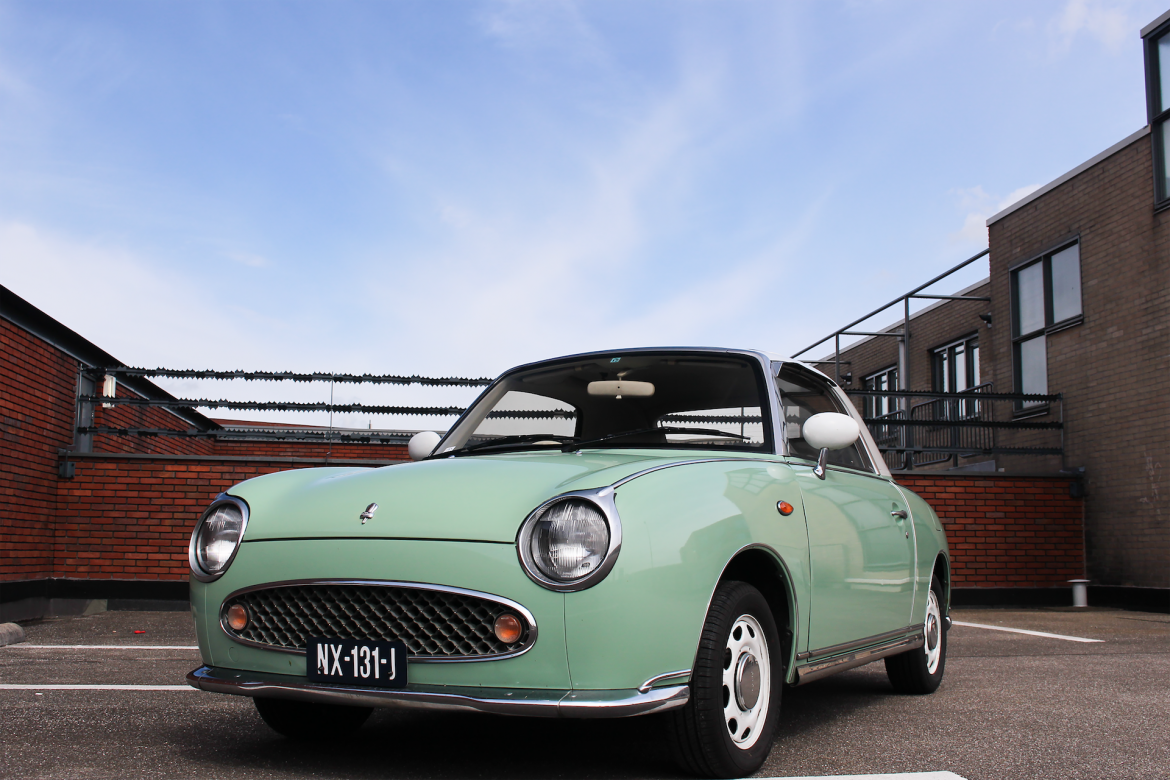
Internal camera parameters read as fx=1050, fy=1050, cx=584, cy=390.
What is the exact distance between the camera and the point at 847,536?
13.5 ft

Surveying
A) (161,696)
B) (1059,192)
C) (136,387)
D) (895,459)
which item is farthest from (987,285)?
(161,696)

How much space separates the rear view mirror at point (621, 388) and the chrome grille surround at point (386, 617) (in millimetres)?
1715

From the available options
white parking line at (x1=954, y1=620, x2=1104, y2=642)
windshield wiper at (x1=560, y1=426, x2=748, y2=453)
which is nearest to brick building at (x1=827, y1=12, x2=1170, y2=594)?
white parking line at (x1=954, y1=620, x2=1104, y2=642)

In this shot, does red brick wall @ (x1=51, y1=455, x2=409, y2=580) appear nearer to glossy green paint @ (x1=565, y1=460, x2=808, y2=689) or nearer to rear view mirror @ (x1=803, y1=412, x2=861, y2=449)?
rear view mirror @ (x1=803, y1=412, x2=861, y2=449)

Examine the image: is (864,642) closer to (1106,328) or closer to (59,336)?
(59,336)

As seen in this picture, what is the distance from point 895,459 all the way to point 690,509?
1068 cm

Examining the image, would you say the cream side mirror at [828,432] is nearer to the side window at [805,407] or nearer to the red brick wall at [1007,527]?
the side window at [805,407]

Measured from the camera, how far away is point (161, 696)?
15.4 feet

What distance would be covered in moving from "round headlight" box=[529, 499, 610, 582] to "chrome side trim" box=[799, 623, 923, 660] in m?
1.16

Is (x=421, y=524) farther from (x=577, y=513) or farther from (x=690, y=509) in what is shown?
(x=690, y=509)

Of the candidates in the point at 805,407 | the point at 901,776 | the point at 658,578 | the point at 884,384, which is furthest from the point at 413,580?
the point at 884,384

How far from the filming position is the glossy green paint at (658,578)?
2.75 meters

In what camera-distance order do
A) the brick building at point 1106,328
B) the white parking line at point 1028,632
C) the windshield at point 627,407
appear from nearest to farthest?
the windshield at point 627,407, the white parking line at point 1028,632, the brick building at point 1106,328

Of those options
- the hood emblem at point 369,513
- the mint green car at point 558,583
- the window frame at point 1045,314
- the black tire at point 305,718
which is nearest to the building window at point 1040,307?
the window frame at point 1045,314
